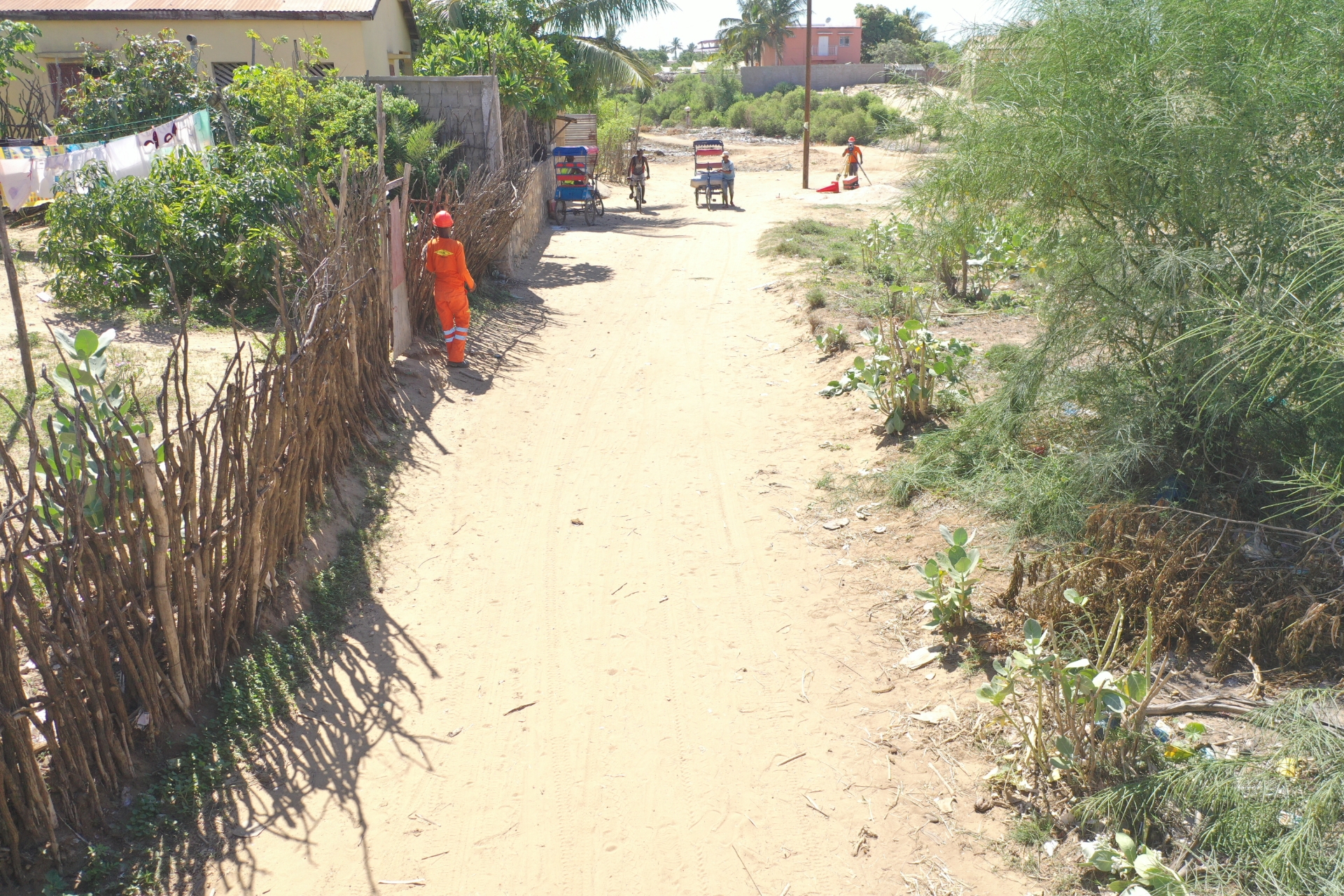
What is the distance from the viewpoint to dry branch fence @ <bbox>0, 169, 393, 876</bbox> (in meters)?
3.10

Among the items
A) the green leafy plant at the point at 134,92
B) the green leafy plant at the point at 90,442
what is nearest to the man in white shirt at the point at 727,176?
the green leafy plant at the point at 134,92

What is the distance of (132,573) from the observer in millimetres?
3545

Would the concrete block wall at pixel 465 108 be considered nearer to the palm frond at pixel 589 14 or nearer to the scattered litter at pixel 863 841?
the palm frond at pixel 589 14

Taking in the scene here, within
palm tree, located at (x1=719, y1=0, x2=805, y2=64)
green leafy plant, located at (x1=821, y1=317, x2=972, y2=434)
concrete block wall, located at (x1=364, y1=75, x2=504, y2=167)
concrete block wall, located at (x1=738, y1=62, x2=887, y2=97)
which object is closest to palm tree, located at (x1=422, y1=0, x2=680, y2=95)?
concrete block wall, located at (x1=364, y1=75, x2=504, y2=167)

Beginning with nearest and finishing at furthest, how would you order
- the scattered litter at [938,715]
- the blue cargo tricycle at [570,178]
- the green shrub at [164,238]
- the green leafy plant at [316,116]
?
1. the scattered litter at [938,715]
2. the green shrub at [164,238]
3. the green leafy plant at [316,116]
4. the blue cargo tricycle at [570,178]

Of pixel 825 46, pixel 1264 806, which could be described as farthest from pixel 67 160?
pixel 825 46

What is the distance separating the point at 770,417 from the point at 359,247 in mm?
3476

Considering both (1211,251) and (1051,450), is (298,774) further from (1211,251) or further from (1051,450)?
(1211,251)

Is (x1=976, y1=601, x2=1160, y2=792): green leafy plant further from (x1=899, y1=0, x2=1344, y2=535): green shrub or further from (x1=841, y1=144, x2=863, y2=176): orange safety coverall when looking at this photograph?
(x1=841, y1=144, x2=863, y2=176): orange safety coverall

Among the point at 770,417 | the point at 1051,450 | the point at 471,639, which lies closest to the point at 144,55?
the point at 770,417

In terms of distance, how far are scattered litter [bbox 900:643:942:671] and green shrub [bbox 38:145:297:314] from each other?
267 inches

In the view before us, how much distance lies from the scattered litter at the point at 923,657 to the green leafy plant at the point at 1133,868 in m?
1.33

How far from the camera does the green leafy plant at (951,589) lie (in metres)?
4.60

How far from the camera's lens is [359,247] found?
7227mm
